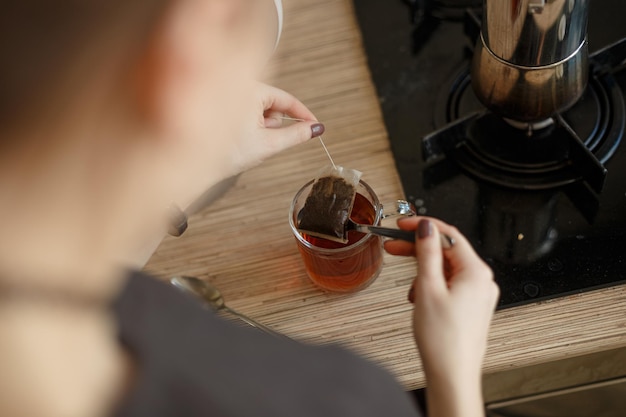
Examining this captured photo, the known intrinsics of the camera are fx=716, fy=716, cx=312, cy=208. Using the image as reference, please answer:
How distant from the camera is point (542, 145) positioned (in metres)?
0.90

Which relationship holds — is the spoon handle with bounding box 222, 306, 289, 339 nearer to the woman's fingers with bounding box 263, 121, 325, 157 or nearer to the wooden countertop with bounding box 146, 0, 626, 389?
the wooden countertop with bounding box 146, 0, 626, 389

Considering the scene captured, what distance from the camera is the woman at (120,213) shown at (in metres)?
0.40

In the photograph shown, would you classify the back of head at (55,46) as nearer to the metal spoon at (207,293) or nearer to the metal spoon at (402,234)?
the metal spoon at (402,234)

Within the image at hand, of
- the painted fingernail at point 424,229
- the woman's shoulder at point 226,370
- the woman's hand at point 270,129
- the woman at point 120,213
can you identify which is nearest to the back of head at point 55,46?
the woman at point 120,213

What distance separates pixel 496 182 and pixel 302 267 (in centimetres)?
26

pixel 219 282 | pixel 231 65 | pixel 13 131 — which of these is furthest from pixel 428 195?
pixel 13 131

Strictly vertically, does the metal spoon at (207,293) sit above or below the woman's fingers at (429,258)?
below

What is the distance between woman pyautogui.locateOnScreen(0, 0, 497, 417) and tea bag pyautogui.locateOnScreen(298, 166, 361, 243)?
231mm

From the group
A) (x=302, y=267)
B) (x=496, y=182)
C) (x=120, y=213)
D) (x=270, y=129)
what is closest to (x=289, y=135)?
(x=270, y=129)

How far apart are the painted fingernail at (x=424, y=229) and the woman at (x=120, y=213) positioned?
0.50ft

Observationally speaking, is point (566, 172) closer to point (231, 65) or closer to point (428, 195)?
point (428, 195)

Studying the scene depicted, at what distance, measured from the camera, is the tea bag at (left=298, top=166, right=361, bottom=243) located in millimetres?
778

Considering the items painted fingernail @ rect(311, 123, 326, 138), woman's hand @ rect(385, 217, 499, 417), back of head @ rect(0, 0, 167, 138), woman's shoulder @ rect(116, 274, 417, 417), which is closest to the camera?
back of head @ rect(0, 0, 167, 138)

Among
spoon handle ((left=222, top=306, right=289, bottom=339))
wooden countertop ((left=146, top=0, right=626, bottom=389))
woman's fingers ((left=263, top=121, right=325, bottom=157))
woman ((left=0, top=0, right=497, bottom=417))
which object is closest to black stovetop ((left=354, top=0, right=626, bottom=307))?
wooden countertop ((left=146, top=0, right=626, bottom=389))
